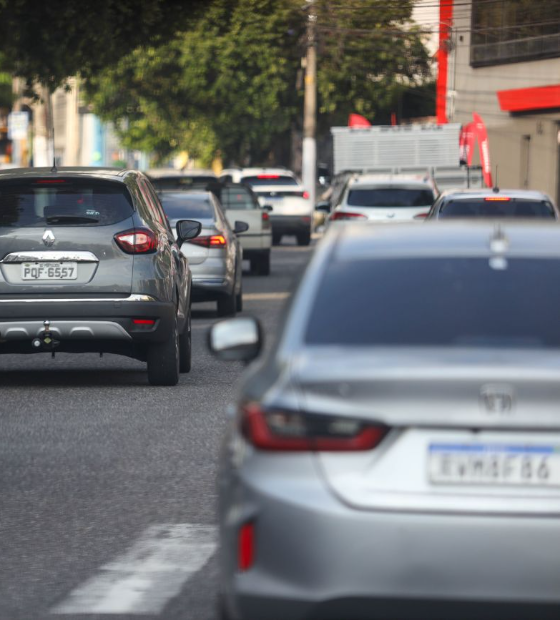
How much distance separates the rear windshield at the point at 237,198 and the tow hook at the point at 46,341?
15201 mm

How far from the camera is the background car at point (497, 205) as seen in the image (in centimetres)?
1889

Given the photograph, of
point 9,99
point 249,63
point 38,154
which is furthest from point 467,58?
point 9,99

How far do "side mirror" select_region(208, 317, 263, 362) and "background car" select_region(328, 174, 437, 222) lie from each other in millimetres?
19784

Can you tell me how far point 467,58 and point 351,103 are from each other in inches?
496

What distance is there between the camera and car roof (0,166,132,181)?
1204cm

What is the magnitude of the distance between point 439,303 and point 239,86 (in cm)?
6365

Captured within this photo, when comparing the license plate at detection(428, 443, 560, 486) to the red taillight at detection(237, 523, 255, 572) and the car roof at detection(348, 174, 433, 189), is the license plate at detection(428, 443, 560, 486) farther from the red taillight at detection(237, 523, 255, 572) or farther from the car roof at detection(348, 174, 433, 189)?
the car roof at detection(348, 174, 433, 189)

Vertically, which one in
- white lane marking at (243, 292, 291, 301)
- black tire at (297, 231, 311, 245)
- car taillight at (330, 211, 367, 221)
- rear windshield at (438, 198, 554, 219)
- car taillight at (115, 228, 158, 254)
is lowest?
black tire at (297, 231, 311, 245)

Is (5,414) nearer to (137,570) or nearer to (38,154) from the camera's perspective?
(137,570)

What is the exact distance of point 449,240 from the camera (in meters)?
5.25

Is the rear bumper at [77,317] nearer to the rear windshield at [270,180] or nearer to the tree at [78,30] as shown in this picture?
the tree at [78,30]

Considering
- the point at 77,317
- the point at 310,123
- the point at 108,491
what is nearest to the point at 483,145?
the point at 310,123

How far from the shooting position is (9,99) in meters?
97.4

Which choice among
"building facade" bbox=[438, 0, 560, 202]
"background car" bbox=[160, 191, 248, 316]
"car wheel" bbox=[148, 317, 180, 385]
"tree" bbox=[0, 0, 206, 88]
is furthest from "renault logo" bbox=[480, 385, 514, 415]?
"building facade" bbox=[438, 0, 560, 202]
